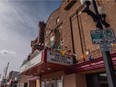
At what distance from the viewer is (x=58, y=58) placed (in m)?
9.56

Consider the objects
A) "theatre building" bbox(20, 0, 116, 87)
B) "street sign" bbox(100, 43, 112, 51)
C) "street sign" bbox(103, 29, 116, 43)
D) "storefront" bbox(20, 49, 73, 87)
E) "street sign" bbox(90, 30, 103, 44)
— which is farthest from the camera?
"storefront" bbox(20, 49, 73, 87)

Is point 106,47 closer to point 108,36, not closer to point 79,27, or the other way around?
point 108,36

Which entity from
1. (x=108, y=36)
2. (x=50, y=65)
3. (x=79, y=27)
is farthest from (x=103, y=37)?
(x=79, y=27)

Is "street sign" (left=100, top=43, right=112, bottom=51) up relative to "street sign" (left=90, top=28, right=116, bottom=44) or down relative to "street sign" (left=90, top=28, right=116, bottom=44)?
down

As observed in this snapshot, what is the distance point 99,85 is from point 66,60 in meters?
2.89

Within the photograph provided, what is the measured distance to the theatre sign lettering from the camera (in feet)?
30.3

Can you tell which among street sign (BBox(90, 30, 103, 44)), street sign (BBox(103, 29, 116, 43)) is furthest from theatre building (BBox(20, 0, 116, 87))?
street sign (BBox(90, 30, 103, 44))

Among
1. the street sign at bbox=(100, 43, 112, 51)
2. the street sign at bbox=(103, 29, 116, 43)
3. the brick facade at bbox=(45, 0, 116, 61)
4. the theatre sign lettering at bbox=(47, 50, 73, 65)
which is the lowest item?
the street sign at bbox=(100, 43, 112, 51)

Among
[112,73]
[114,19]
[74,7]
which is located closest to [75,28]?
[74,7]

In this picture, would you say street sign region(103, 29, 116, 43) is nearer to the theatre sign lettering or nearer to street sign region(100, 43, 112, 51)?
street sign region(100, 43, 112, 51)

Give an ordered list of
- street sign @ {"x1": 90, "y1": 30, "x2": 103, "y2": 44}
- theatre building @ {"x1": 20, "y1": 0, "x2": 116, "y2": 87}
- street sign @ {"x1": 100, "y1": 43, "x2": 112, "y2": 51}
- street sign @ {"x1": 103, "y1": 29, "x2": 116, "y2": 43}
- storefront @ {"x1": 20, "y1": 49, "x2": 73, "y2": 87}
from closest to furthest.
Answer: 1. street sign @ {"x1": 100, "y1": 43, "x2": 112, "y2": 51}
2. street sign @ {"x1": 103, "y1": 29, "x2": 116, "y2": 43}
3. street sign @ {"x1": 90, "y1": 30, "x2": 103, "y2": 44}
4. theatre building @ {"x1": 20, "y1": 0, "x2": 116, "y2": 87}
5. storefront @ {"x1": 20, "y1": 49, "x2": 73, "y2": 87}

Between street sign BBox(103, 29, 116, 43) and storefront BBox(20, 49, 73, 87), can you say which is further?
storefront BBox(20, 49, 73, 87)

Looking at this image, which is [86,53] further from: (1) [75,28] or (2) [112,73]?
(2) [112,73]

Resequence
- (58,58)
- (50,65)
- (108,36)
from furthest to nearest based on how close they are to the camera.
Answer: (50,65)
(58,58)
(108,36)
